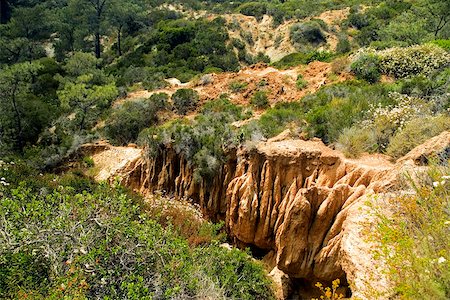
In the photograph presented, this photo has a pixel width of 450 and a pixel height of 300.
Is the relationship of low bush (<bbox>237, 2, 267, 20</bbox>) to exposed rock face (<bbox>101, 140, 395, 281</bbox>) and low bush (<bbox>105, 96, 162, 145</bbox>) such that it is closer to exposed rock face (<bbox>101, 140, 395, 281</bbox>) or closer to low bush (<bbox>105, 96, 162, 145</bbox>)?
low bush (<bbox>105, 96, 162, 145</bbox>)

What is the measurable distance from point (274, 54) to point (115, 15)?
631 inches

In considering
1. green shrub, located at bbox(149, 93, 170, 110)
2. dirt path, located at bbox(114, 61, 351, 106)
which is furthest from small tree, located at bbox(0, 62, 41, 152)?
green shrub, located at bbox(149, 93, 170, 110)

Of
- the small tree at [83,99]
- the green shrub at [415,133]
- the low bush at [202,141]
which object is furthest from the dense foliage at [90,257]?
the small tree at [83,99]

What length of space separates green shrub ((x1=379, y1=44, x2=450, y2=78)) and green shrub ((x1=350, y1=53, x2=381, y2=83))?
0.30 meters

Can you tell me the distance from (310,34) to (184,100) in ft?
65.3

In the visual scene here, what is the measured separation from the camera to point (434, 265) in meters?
3.80

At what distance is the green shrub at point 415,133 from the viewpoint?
9.17 m

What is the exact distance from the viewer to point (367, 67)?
17500mm

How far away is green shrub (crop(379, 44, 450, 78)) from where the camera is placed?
52.3ft

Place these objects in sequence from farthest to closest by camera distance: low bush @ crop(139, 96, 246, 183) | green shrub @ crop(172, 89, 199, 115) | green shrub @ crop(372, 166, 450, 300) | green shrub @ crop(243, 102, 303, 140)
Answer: green shrub @ crop(172, 89, 199, 115) → low bush @ crop(139, 96, 246, 183) → green shrub @ crop(243, 102, 303, 140) → green shrub @ crop(372, 166, 450, 300)

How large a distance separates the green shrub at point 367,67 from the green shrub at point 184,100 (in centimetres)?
757

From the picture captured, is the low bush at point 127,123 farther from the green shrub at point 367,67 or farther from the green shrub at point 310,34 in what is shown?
the green shrub at point 310,34

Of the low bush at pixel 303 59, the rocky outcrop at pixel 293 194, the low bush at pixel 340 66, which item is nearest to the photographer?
the rocky outcrop at pixel 293 194

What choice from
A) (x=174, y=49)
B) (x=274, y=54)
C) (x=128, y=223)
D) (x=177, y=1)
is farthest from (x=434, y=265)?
(x=177, y=1)
